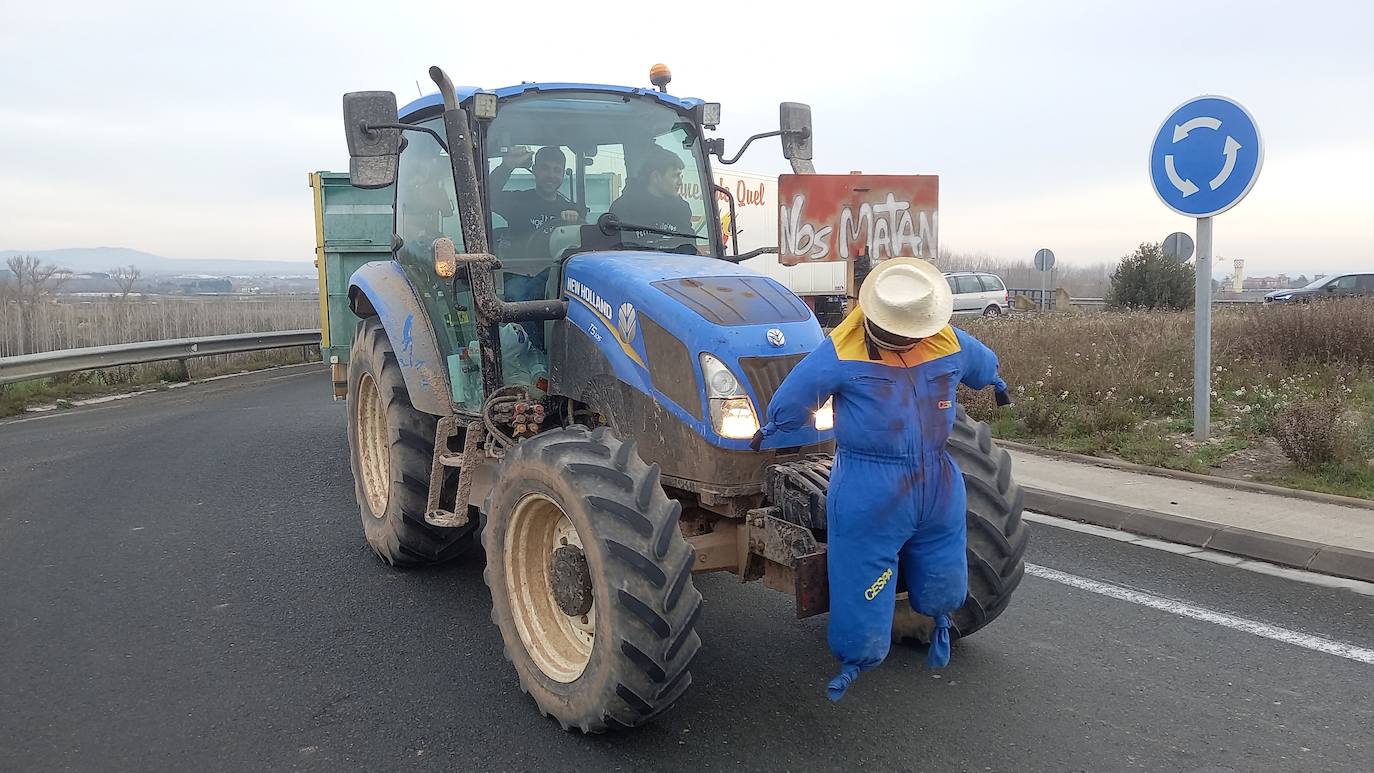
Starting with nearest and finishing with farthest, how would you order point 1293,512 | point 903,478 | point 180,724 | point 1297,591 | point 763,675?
point 903,478
point 180,724
point 763,675
point 1297,591
point 1293,512

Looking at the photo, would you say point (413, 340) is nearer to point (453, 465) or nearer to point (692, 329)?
point (453, 465)

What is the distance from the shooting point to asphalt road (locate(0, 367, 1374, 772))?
3.60 meters

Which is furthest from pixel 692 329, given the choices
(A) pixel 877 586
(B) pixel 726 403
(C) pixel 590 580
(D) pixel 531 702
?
(D) pixel 531 702

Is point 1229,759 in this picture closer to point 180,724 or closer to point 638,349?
point 638,349

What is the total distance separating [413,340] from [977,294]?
1059 inches

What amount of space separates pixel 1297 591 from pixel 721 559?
321cm

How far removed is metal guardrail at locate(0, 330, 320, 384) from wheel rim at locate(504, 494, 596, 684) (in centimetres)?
1093

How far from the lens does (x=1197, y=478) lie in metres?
7.29

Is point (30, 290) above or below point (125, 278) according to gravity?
below

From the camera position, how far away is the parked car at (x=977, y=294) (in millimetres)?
29719

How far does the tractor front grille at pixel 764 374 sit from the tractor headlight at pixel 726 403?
5cm

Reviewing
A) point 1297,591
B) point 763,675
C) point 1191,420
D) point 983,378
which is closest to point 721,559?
point 763,675

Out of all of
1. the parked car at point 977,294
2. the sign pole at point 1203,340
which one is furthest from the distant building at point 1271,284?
the sign pole at point 1203,340

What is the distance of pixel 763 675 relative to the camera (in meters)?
4.24
